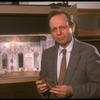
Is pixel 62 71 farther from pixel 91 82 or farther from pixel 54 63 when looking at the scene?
pixel 91 82

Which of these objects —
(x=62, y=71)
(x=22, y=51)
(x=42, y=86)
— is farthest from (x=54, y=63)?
(x=22, y=51)

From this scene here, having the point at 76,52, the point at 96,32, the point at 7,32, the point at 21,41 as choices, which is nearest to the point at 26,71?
the point at 21,41

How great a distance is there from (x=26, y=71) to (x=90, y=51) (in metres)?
0.70

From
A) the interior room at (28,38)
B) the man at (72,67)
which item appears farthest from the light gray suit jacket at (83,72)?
the interior room at (28,38)

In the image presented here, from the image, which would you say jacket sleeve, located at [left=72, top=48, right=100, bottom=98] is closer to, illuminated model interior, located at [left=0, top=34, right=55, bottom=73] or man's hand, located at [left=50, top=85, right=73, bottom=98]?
man's hand, located at [left=50, top=85, right=73, bottom=98]

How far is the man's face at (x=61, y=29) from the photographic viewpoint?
1201 millimetres

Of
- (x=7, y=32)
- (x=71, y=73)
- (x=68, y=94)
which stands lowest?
(x=68, y=94)

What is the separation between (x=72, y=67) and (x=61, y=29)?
0.86ft

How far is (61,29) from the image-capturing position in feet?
3.97

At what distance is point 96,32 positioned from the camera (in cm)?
164

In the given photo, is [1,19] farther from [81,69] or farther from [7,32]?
[81,69]

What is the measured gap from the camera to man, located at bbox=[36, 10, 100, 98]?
3.71ft

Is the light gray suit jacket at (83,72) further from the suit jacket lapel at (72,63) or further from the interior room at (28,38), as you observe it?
the interior room at (28,38)

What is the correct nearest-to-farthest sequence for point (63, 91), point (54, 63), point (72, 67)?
point (63, 91)
point (72, 67)
point (54, 63)
